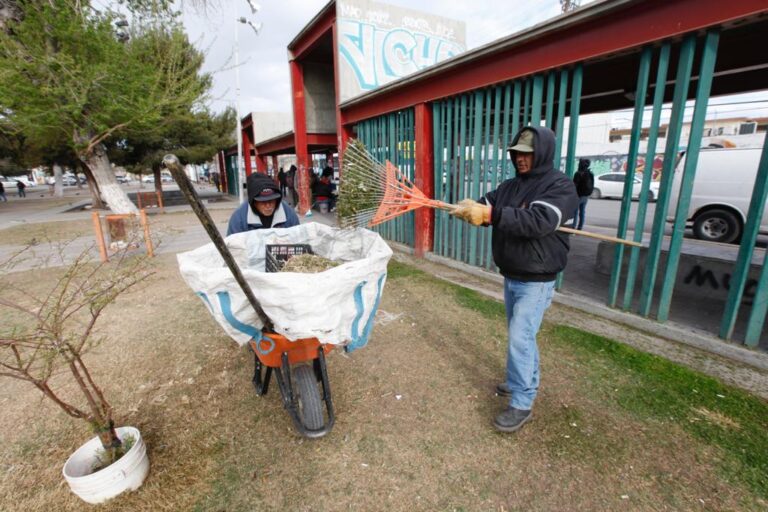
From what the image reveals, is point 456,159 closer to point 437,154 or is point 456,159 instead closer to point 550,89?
point 437,154

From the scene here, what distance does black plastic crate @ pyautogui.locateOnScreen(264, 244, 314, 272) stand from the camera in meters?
2.65

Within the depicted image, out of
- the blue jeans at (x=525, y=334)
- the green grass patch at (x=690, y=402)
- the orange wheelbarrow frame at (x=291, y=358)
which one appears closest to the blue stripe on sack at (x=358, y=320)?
the orange wheelbarrow frame at (x=291, y=358)

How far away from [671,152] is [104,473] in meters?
4.76

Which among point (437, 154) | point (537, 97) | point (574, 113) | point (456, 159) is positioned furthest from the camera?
point (437, 154)

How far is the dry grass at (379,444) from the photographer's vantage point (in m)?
1.96

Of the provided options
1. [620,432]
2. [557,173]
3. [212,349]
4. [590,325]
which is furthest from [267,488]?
[590,325]

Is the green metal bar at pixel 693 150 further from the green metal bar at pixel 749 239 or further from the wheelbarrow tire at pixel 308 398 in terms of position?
the wheelbarrow tire at pixel 308 398

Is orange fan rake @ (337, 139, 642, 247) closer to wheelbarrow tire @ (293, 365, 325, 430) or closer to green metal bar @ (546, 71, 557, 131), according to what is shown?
wheelbarrow tire @ (293, 365, 325, 430)

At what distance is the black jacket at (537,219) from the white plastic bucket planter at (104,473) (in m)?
2.37

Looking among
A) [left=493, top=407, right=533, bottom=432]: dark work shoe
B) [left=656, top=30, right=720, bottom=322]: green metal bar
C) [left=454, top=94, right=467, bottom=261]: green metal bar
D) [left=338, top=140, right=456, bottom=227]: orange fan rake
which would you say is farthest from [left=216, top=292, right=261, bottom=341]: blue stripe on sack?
[left=454, top=94, right=467, bottom=261]: green metal bar

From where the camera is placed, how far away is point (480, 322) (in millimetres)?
4004

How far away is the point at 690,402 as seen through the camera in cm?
260

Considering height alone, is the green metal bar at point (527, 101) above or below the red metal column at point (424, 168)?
above

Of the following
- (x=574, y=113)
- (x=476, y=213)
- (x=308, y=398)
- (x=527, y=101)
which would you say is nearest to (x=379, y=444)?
(x=308, y=398)
